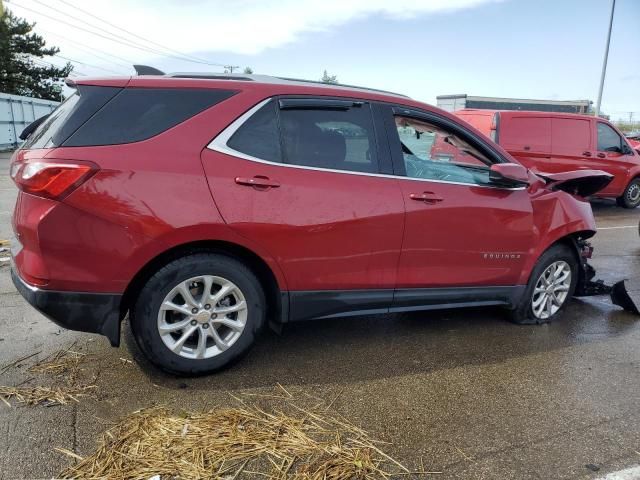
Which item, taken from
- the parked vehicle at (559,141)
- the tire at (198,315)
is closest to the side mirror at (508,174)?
the tire at (198,315)

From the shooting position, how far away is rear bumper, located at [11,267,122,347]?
2797 mm

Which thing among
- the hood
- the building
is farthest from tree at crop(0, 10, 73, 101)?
the hood

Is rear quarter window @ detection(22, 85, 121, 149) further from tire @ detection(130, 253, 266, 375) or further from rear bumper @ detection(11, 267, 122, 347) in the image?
tire @ detection(130, 253, 266, 375)

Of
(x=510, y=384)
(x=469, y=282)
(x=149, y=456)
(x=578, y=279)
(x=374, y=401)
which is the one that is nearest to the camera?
(x=149, y=456)

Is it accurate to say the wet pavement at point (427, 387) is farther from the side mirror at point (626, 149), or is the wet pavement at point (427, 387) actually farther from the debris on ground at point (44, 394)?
the side mirror at point (626, 149)

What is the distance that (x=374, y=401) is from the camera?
3061 millimetres

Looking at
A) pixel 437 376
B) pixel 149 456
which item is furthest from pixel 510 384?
pixel 149 456

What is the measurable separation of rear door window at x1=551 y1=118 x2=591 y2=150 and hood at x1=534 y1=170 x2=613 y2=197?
5.82 meters

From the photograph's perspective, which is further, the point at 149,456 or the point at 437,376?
the point at 437,376

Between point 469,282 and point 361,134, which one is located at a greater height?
point 361,134

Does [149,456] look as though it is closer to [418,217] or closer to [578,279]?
[418,217]

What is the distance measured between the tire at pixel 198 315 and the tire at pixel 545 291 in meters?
2.34

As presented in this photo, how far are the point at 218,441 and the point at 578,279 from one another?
12.0ft

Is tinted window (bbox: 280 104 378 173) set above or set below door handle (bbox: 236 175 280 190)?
above
